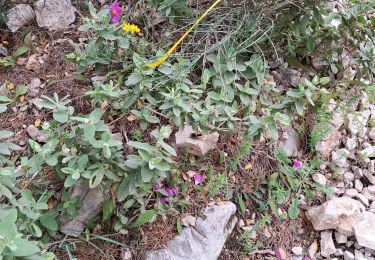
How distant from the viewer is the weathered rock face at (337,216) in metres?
2.23

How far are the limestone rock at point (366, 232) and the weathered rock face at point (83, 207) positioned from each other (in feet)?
3.78

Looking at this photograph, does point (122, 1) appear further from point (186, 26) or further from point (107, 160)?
point (107, 160)

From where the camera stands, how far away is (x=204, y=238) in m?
2.10

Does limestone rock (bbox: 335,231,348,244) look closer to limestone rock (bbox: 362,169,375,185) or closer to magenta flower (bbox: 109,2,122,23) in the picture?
limestone rock (bbox: 362,169,375,185)

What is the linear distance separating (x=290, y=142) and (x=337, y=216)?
0.45 metres

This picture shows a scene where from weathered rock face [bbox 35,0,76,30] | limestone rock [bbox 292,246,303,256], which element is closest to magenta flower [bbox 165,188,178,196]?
limestone rock [bbox 292,246,303,256]

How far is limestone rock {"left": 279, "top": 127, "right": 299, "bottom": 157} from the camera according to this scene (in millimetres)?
2469

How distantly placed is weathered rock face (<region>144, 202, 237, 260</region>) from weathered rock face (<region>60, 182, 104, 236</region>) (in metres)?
0.30

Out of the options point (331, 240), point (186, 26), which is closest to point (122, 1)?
point (186, 26)

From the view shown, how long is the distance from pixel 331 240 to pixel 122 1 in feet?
5.64

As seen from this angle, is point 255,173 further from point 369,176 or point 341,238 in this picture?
point 369,176

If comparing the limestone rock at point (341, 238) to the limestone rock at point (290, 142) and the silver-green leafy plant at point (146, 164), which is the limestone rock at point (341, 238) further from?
the silver-green leafy plant at point (146, 164)

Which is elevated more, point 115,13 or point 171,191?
point 115,13

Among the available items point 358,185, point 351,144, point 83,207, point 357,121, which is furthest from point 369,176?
point 83,207
